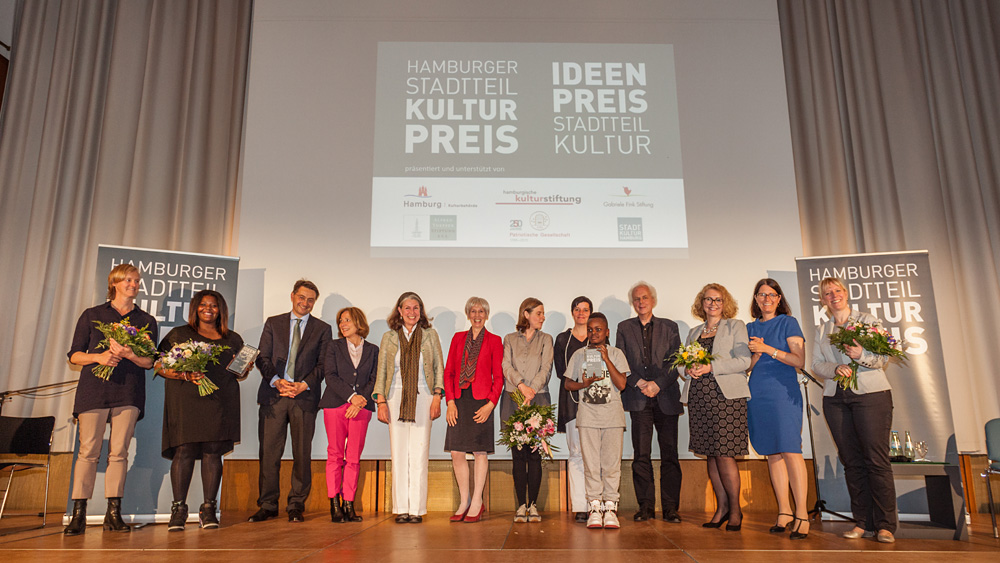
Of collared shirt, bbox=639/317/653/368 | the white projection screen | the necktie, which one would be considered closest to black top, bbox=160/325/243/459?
the necktie

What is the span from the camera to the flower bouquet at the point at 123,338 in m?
3.89

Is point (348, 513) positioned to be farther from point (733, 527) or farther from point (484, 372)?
point (733, 527)

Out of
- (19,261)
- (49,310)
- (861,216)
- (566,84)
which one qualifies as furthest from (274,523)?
(861,216)

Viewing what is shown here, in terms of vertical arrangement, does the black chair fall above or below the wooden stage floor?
above

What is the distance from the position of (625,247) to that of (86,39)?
544cm

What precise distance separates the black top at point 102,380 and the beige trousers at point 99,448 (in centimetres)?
6

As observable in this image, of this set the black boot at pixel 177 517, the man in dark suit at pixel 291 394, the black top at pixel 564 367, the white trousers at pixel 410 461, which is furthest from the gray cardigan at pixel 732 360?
the black boot at pixel 177 517

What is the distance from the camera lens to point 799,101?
6.08 meters

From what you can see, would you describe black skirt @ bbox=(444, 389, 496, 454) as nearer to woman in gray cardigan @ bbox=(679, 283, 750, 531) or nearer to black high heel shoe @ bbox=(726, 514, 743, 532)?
woman in gray cardigan @ bbox=(679, 283, 750, 531)

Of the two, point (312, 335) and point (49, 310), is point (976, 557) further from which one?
point (49, 310)

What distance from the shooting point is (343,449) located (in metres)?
4.49

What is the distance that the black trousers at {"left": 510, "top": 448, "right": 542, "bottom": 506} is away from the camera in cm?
430

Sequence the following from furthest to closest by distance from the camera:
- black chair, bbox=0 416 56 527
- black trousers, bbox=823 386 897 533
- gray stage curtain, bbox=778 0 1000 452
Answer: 1. gray stage curtain, bbox=778 0 1000 452
2. black chair, bbox=0 416 56 527
3. black trousers, bbox=823 386 897 533

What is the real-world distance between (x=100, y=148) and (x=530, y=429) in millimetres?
4780
